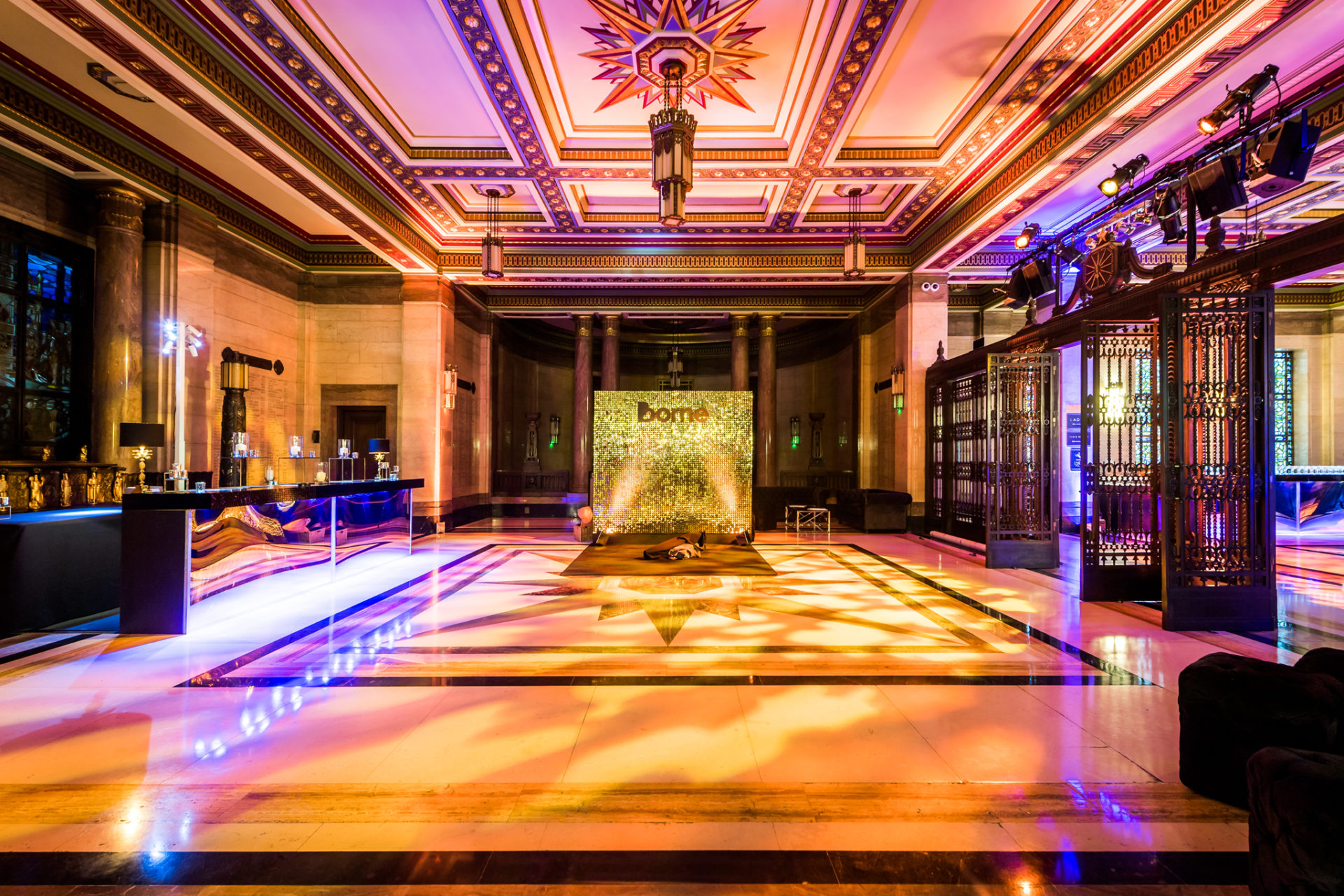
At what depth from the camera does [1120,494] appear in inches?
241

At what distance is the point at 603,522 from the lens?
887 centimetres

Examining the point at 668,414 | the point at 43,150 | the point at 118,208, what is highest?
the point at 43,150

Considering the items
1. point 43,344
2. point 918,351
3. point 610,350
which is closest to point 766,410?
point 918,351

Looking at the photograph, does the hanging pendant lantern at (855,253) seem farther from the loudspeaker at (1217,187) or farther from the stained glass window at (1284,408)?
the stained glass window at (1284,408)

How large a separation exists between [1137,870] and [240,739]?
370 cm

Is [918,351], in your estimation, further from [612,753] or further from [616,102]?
[612,753]

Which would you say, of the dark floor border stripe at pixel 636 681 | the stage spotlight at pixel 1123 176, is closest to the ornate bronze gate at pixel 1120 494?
the stage spotlight at pixel 1123 176

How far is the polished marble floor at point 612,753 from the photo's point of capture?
1963mm

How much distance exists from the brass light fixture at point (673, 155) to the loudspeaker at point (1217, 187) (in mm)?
4497

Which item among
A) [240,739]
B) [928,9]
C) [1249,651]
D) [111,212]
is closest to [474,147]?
[111,212]

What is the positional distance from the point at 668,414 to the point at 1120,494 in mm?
5489

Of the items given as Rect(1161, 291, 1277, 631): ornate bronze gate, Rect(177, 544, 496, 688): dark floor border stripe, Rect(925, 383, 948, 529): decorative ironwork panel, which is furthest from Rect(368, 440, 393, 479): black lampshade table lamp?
Rect(1161, 291, 1277, 631): ornate bronze gate

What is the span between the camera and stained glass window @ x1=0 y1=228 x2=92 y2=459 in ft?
21.7

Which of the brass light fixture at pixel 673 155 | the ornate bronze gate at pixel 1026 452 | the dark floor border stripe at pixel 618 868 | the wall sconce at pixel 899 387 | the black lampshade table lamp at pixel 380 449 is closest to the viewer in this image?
the dark floor border stripe at pixel 618 868
